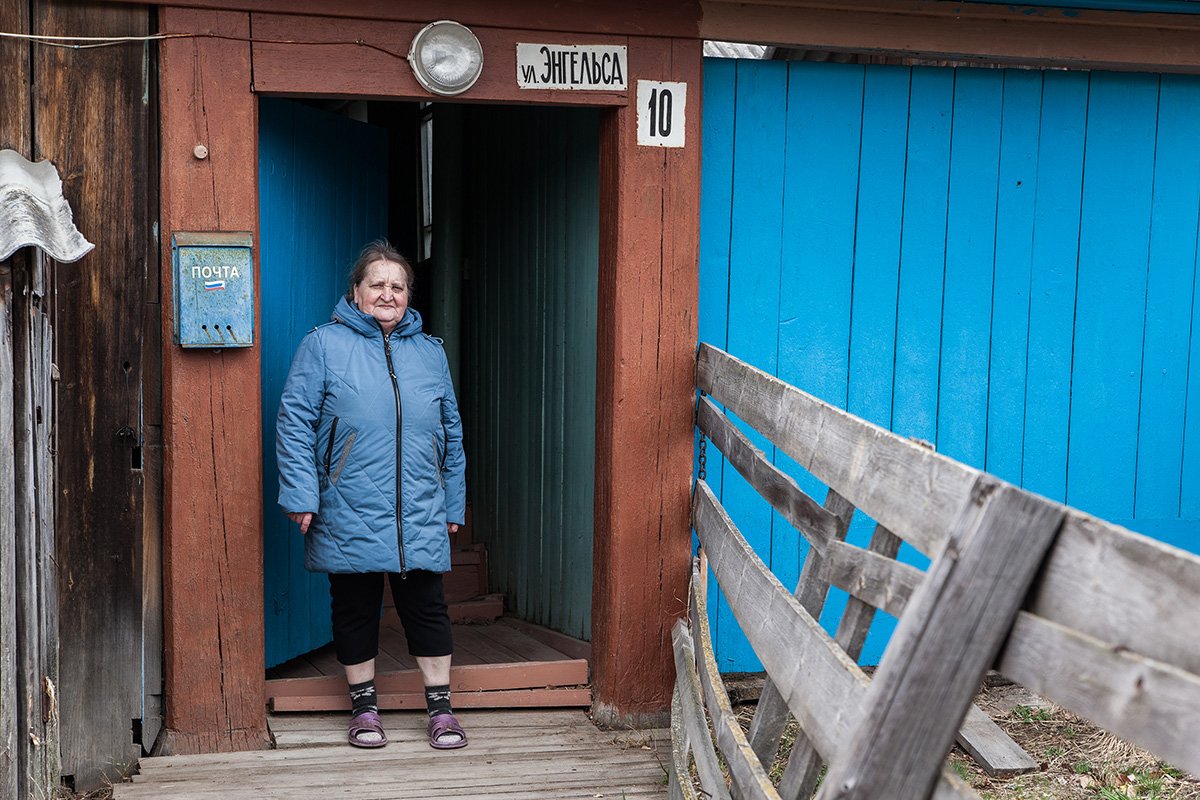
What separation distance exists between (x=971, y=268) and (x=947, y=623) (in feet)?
10.5

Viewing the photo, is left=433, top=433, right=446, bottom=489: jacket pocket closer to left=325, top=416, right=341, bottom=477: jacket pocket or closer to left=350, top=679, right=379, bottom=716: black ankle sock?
left=325, top=416, right=341, bottom=477: jacket pocket

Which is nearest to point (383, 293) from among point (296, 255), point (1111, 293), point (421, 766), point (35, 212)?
point (296, 255)

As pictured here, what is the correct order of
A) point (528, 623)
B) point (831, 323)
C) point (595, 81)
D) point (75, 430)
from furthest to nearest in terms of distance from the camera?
point (528, 623) < point (831, 323) < point (595, 81) < point (75, 430)

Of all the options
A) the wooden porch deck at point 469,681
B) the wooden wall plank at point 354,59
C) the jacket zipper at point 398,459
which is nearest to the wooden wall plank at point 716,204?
the wooden wall plank at point 354,59

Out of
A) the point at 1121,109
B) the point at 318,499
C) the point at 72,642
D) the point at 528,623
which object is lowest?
the point at 528,623

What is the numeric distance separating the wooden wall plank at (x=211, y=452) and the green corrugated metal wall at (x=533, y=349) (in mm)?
1365

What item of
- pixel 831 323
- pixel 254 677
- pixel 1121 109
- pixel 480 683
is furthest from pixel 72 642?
pixel 1121 109

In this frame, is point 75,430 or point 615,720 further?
point 615,720

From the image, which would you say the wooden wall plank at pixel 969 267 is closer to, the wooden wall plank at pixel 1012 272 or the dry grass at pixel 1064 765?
the wooden wall plank at pixel 1012 272

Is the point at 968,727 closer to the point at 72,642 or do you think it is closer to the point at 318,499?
the point at 318,499

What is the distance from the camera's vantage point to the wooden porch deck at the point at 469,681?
4.53 meters

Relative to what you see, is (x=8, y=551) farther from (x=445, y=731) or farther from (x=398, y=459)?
(x=445, y=731)

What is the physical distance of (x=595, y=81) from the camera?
4270 millimetres

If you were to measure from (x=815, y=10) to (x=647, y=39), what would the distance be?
1.96 feet
